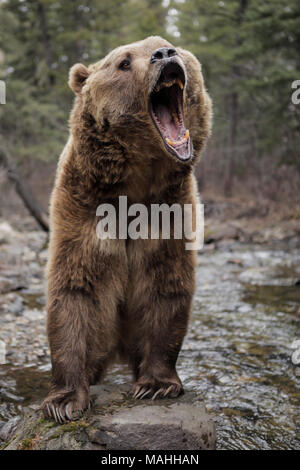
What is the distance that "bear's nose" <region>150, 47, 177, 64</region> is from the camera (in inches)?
88.2

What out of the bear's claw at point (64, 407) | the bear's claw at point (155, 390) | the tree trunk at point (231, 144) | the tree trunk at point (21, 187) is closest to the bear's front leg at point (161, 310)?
the bear's claw at point (155, 390)

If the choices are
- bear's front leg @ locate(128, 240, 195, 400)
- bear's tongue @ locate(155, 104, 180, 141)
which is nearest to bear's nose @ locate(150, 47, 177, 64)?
bear's tongue @ locate(155, 104, 180, 141)

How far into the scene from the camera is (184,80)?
229 cm

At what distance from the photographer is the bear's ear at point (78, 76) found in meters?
2.68

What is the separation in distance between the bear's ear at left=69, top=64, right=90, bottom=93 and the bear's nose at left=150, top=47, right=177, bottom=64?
569 millimetres

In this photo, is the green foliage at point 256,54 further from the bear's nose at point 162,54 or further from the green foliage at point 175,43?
the bear's nose at point 162,54

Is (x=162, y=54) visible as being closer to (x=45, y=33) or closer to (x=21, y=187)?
(x=21, y=187)

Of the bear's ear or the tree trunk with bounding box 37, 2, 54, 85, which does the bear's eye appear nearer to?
the bear's ear

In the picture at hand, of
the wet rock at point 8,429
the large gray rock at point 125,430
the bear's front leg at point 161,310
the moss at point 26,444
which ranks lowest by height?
the wet rock at point 8,429

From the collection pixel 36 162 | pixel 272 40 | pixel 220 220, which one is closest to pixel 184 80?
pixel 272 40

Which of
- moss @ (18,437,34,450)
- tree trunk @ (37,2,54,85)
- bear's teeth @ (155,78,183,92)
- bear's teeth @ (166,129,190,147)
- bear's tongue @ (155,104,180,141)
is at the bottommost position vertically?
moss @ (18,437,34,450)

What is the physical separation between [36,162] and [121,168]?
15189 millimetres

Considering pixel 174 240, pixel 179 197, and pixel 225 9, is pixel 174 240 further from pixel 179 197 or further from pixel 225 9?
pixel 225 9

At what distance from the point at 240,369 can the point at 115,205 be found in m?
1.80
